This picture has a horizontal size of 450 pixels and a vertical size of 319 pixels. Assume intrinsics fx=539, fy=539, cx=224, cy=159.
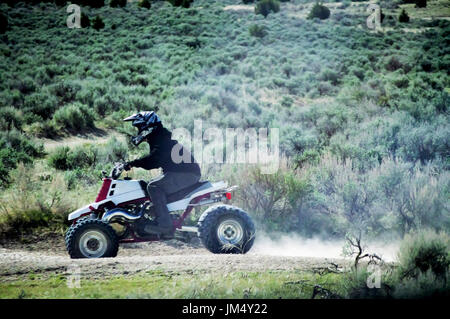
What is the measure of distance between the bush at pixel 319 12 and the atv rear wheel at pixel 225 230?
1378 inches

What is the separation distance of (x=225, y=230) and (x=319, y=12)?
35.4 m

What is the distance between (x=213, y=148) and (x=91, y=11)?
3221cm

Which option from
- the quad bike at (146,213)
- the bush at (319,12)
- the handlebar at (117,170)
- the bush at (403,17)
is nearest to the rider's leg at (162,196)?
the quad bike at (146,213)

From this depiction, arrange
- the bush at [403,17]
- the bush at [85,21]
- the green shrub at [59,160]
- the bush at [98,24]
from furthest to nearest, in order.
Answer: the bush at [98,24] < the bush at [85,21] < the bush at [403,17] < the green shrub at [59,160]

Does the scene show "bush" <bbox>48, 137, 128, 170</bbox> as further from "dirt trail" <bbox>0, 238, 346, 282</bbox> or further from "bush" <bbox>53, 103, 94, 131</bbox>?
"dirt trail" <bbox>0, 238, 346, 282</bbox>

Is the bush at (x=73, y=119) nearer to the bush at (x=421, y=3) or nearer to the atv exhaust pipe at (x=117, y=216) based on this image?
the atv exhaust pipe at (x=117, y=216)

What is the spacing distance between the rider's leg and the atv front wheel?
54 centimetres

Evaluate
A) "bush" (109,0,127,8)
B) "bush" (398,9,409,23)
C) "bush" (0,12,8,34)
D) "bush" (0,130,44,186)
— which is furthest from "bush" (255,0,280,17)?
"bush" (0,130,44,186)

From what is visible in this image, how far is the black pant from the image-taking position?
24.4 feet

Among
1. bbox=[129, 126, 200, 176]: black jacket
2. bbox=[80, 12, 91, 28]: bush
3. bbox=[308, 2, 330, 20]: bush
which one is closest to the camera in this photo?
bbox=[129, 126, 200, 176]: black jacket

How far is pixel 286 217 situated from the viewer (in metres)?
10.1

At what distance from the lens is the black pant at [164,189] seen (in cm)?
743

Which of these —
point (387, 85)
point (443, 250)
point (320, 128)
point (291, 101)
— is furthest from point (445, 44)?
point (443, 250)

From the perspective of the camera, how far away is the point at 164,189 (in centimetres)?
750
